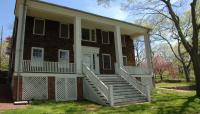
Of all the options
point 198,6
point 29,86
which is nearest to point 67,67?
point 29,86

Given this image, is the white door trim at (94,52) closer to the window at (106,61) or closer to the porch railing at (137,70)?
the window at (106,61)

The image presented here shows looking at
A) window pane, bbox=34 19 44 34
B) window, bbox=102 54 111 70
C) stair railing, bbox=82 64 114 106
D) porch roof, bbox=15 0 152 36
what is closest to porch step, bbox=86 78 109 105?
stair railing, bbox=82 64 114 106

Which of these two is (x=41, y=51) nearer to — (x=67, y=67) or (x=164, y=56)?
(x=67, y=67)

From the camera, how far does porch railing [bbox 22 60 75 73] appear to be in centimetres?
1609

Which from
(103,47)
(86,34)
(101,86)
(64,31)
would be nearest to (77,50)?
(101,86)

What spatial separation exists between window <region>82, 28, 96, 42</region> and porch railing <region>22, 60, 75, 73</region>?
16.5ft

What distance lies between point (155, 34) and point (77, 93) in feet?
92.0

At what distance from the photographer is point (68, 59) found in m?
20.9

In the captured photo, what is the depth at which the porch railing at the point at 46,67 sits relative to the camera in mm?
16094

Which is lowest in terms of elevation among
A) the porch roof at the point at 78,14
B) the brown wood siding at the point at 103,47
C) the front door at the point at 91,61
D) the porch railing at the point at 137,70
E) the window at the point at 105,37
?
the porch railing at the point at 137,70

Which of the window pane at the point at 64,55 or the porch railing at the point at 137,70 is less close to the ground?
the window pane at the point at 64,55

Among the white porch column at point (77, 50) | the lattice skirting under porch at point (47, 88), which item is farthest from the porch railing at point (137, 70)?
the lattice skirting under porch at point (47, 88)

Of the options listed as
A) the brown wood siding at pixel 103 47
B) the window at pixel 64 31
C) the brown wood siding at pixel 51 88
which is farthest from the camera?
the brown wood siding at pixel 103 47

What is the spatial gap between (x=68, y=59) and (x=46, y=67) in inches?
153
